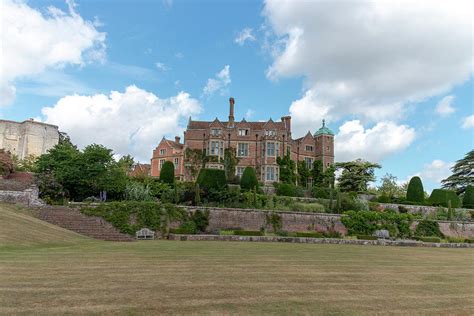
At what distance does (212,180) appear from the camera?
33969 mm

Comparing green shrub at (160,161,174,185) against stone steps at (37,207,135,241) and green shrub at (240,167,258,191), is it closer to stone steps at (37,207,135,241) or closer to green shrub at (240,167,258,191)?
green shrub at (240,167,258,191)

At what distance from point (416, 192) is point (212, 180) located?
24117mm

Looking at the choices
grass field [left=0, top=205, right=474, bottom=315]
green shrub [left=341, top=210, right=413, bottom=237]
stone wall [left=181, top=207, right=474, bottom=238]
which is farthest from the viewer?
green shrub [left=341, top=210, right=413, bottom=237]

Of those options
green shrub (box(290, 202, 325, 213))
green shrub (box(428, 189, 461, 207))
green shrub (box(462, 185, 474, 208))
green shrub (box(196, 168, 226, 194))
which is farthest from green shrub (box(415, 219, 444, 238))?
green shrub (box(196, 168, 226, 194))

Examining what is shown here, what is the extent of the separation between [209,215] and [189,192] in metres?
5.05

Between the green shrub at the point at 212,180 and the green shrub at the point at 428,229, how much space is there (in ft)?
54.9

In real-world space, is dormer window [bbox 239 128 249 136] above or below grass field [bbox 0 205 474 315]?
above

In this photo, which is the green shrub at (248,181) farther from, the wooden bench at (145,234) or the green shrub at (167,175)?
the wooden bench at (145,234)

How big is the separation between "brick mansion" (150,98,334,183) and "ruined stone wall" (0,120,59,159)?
78.4 feet

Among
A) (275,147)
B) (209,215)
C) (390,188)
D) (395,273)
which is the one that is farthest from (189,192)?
(390,188)

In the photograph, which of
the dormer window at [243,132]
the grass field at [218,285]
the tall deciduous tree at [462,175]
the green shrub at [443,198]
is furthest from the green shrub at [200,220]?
the tall deciduous tree at [462,175]

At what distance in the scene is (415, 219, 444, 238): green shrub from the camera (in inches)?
1201

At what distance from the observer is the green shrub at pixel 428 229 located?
1201 inches

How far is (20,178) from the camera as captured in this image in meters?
30.0
